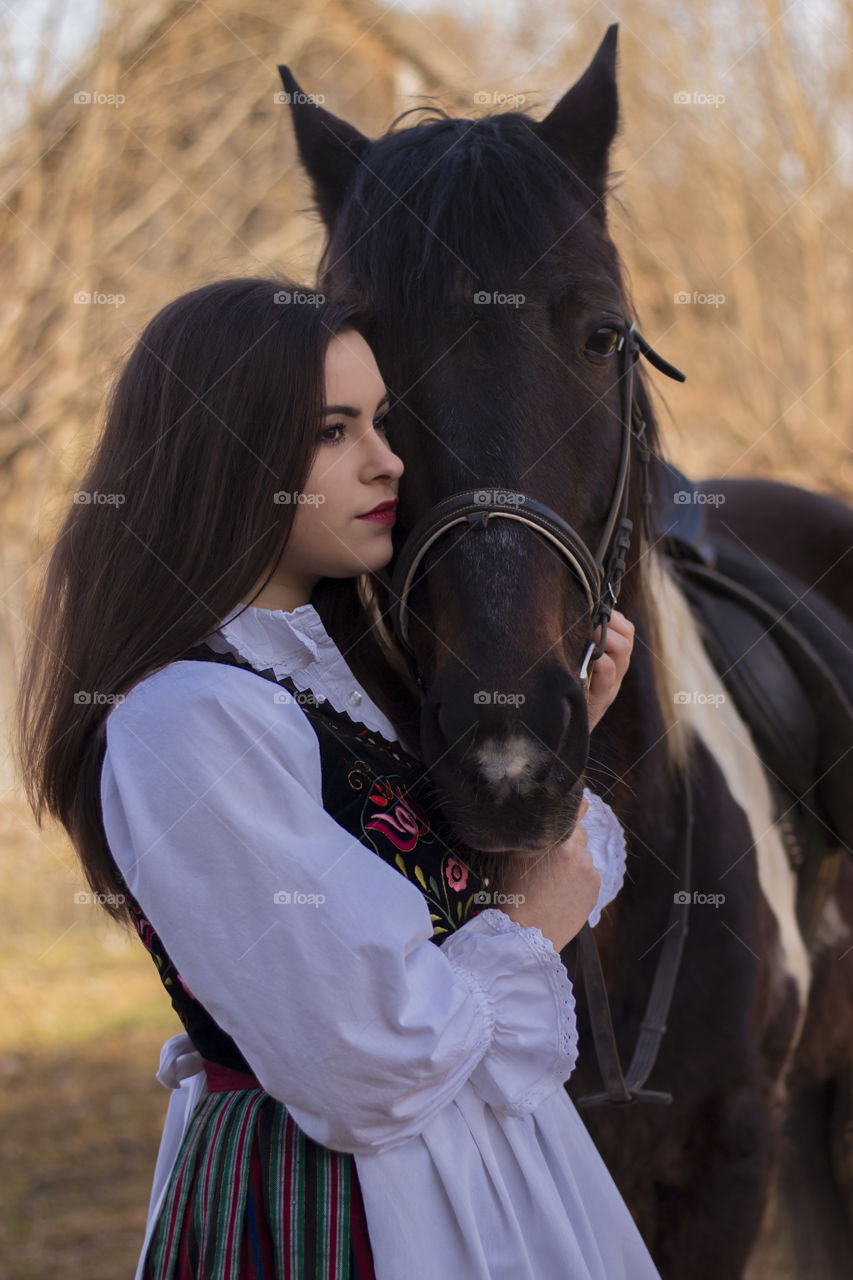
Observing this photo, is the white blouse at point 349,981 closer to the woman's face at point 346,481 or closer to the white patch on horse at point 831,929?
the woman's face at point 346,481

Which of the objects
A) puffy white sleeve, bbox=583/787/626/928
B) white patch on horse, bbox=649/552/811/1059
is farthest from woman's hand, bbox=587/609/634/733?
white patch on horse, bbox=649/552/811/1059

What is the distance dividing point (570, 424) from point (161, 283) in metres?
4.37

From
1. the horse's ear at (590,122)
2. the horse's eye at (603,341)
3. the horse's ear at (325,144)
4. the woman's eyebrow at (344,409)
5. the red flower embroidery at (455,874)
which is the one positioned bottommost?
the red flower embroidery at (455,874)

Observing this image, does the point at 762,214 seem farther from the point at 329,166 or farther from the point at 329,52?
the point at 329,166

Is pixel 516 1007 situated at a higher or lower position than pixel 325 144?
lower

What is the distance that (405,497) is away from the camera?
1378mm

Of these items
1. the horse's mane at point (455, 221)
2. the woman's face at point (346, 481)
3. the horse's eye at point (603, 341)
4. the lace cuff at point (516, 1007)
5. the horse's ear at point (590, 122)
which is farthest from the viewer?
the horse's ear at point (590, 122)

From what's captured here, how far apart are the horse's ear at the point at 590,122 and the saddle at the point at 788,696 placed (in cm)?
68

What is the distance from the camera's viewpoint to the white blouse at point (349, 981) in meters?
1.02

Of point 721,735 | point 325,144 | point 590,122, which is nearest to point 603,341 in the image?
point 590,122

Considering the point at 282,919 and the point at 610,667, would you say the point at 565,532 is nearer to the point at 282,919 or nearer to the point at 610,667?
the point at 610,667

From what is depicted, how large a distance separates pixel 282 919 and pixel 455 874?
310 millimetres

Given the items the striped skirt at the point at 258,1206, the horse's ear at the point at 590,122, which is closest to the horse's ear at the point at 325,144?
the horse's ear at the point at 590,122

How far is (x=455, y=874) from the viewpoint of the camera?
50.2 inches
